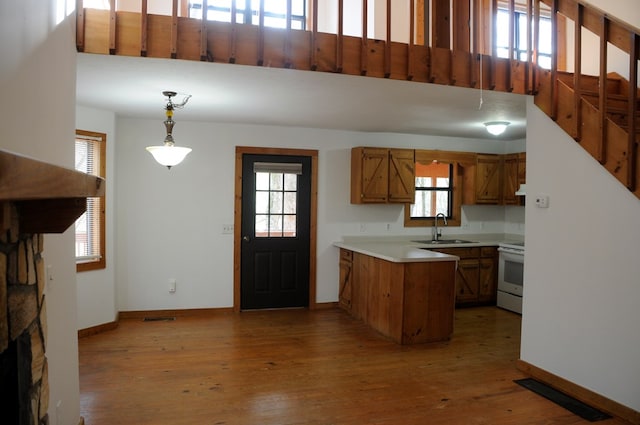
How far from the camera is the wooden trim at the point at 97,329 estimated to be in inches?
190

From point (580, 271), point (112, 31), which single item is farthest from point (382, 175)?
point (112, 31)

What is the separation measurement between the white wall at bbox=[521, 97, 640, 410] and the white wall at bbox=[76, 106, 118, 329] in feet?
13.9

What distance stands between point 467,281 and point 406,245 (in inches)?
40.0

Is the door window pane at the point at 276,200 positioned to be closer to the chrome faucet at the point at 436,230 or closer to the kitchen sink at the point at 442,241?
the kitchen sink at the point at 442,241

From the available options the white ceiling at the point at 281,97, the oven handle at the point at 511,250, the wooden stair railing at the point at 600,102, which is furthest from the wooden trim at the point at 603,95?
the oven handle at the point at 511,250

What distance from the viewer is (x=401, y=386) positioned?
3691 millimetres

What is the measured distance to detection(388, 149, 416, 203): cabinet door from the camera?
20.2ft

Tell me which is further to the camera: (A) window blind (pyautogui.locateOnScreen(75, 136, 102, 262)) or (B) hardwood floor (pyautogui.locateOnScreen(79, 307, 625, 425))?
(A) window blind (pyautogui.locateOnScreen(75, 136, 102, 262))

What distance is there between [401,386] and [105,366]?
2524mm

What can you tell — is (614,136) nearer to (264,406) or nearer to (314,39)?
(314,39)

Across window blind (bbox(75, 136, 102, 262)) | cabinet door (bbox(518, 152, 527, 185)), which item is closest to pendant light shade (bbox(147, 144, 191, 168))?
window blind (bbox(75, 136, 102, 262))

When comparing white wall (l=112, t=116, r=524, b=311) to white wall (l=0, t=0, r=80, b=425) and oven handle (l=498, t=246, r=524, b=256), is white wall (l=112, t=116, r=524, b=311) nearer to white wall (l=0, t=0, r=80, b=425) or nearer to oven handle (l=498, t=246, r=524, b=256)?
oven handle (l=498, t=246, r=524, b=256)

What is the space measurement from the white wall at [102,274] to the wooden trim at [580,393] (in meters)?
4.23

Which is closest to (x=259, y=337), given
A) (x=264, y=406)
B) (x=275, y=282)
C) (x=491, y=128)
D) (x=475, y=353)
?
(x=275, y=282)
